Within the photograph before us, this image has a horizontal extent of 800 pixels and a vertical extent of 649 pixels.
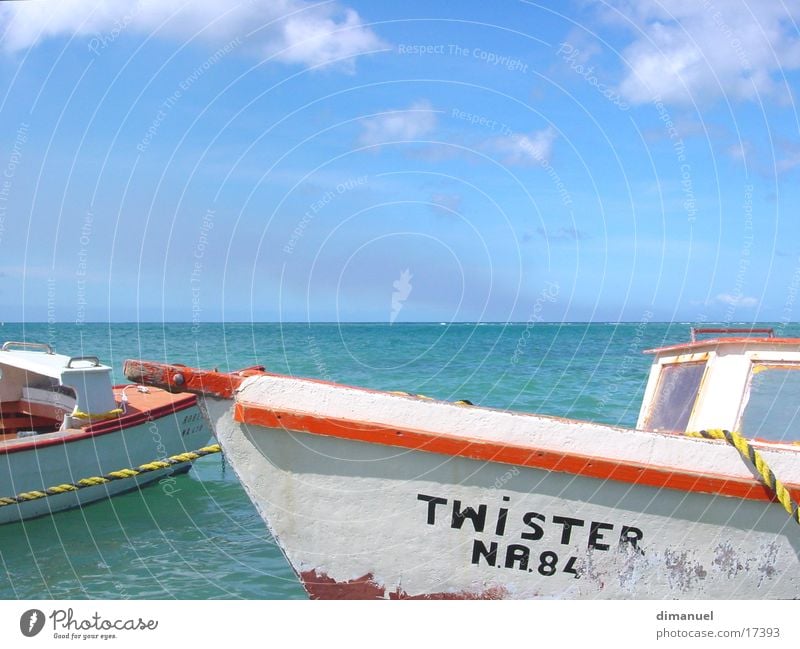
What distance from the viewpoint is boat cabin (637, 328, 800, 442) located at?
6.42m

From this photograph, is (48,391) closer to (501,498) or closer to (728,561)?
(501,498)

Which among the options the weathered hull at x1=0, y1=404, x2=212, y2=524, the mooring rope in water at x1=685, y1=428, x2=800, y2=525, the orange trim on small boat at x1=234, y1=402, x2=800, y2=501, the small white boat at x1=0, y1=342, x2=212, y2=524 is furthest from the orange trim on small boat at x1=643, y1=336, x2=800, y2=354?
the weathered hull at x1=0, y1=404, x2=212, y2=524

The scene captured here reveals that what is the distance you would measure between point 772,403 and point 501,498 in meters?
2.73

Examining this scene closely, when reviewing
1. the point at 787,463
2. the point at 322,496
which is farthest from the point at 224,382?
the point at 787,463

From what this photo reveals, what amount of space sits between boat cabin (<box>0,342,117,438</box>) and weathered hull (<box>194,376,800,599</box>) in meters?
6.80

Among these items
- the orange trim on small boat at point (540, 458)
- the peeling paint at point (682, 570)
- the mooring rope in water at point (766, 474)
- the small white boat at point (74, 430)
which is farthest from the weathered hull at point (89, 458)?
the mooring rope in water at point (766, 474)

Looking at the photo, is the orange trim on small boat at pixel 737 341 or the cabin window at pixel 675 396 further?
the cabin window at pixel 675 396

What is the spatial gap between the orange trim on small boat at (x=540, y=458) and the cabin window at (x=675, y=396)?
149 centimetres

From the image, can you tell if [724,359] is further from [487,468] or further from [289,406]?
[289,406]

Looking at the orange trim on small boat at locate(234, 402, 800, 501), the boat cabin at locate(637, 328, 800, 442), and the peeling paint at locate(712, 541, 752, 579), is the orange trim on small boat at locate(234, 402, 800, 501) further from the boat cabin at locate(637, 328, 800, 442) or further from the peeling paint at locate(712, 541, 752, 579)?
the boat cabin at locate(637, 328, 800, 442)

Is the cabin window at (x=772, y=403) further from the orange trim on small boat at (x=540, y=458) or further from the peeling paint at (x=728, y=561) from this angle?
the peeling paint at (x=728, y=561)

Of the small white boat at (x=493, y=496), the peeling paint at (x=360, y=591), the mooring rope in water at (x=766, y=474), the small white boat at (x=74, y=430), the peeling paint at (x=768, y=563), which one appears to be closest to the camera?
the mooring rope in water at (x=766, y=474)

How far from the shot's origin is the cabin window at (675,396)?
22.9 feet

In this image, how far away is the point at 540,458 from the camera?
5.34 m
